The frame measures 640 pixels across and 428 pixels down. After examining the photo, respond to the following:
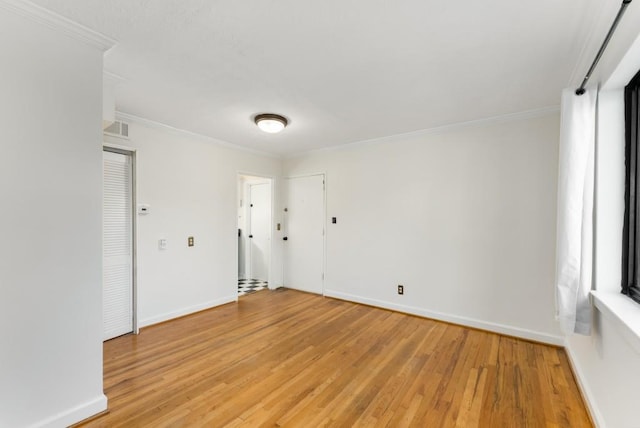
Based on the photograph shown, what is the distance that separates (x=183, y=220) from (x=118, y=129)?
1.25 metres

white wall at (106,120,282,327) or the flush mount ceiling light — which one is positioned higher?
the flush mount ceiling light

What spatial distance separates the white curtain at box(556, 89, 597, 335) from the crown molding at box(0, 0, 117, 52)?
314 centimetres

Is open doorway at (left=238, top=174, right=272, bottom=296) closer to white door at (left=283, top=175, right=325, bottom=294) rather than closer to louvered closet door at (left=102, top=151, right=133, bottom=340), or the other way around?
white door at (left=283, top=175, right=325, bottom=294)

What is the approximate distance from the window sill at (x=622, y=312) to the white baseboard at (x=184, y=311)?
4.02m

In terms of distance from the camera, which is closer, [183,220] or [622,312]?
[622,312]

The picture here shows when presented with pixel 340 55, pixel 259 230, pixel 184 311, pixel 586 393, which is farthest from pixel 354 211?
pixel 586 393

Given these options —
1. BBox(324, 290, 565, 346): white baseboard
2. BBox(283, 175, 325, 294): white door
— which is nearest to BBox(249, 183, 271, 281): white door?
BBox(283, 175, 325, 294): white door

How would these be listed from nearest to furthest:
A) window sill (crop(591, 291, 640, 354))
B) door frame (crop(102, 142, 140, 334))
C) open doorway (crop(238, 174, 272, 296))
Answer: window sill (crop(591, 291, 640, 354)) < door frame (crop(102, 142, 140, 334)) < open doorway (crop(238, 174, 272, 296))

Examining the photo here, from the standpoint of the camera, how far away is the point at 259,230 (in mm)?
5547

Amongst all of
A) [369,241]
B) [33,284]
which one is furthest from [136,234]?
[369,241]

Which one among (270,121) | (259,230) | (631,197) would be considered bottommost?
(259,230)

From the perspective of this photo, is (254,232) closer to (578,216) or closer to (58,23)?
(58,23)

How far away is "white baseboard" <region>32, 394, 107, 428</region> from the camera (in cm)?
162

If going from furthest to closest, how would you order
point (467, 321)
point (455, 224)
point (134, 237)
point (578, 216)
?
point (455, 224) < point (467, 321) < point (134, 237) < point (578, 216)
